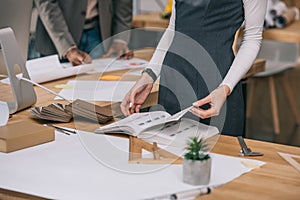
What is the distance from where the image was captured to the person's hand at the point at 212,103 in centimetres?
196

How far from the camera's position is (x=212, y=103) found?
2.01 metres

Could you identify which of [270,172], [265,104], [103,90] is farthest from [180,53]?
[265,104]

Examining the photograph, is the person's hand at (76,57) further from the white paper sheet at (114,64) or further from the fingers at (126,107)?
the fingers at (126,107)

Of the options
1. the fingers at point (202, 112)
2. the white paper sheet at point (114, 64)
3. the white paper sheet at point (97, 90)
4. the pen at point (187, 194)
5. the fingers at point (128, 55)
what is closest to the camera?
the pen at point (187, 194)

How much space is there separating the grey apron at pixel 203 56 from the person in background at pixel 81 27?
85 centimetres

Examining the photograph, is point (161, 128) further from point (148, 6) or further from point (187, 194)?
point (148, 6)

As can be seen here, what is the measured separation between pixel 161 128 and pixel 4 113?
620mm

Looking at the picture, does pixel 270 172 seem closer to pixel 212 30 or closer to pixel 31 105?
pixel 212 30

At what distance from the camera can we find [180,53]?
8.09 ft

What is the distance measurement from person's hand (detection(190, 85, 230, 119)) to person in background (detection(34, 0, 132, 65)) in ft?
4.21

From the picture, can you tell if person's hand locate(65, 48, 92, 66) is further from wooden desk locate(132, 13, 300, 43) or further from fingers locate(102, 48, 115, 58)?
wooden desk locate(132, 13, 300, 43)

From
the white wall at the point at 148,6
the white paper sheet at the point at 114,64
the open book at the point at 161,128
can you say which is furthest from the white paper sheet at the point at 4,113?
the white wall at the point at 148,6

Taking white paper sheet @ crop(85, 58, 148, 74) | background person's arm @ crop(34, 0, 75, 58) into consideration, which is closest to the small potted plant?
white paper sheet @ crop(85, 58, 148, 74)

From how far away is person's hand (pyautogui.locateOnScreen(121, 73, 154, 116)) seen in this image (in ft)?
7.35
